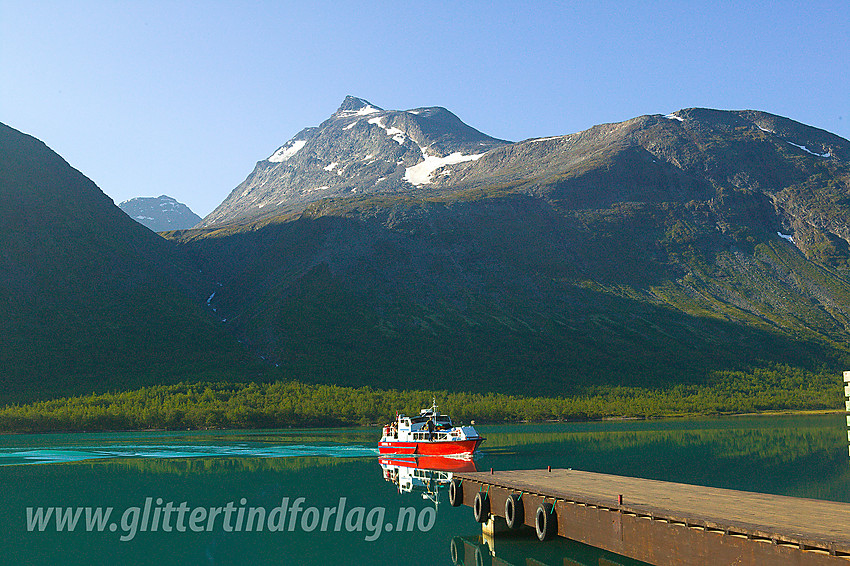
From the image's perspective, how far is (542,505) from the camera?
40.2 metres

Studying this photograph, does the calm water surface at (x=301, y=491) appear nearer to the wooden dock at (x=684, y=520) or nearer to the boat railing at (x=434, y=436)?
the wooden dock at (x=684, y=520)

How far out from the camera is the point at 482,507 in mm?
47781

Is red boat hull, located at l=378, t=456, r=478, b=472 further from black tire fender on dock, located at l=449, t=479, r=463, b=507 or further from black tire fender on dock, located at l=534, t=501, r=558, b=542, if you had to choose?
black tire fender on dock, located at l=534, t=501, r=558, b=542

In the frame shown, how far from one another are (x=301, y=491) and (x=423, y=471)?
23030mm

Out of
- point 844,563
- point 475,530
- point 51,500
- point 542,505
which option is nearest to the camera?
point 844,563

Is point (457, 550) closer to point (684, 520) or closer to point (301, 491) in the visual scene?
point (684, 520)

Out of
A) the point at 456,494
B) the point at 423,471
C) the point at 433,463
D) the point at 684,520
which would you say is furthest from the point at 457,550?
the point at 433,463

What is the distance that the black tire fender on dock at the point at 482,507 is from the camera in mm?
47531

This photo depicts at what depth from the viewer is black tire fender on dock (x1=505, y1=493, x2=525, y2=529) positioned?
1702 inches

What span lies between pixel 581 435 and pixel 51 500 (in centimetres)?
9671

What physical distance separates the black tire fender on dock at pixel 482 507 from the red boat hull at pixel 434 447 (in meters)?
42.6

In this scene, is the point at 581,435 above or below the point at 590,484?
below

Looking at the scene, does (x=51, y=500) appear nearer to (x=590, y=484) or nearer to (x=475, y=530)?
(x=475, y=530)

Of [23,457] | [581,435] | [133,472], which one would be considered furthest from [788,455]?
[23,457]
